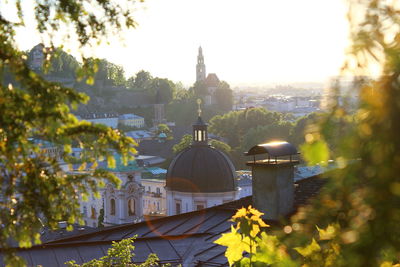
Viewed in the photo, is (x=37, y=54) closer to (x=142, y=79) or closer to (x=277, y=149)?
(x=277, y=149)

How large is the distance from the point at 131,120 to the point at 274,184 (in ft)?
317

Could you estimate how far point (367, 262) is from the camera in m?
1.75

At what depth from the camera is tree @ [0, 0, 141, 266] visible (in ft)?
10.8

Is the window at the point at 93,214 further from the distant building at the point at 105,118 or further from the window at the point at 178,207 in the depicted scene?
the distant building at the point at 105,118

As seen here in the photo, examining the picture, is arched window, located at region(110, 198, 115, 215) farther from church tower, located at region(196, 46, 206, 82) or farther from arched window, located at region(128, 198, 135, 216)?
church tower, located at region(196, 46, 206, 82)

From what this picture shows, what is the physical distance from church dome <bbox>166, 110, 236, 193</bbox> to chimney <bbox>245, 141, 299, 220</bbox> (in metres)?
17.2

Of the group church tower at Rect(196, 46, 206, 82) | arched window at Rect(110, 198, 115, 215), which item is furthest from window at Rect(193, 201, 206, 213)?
church tower at Rect(196, 46, 206, 82)

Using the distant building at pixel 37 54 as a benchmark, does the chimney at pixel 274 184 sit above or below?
below

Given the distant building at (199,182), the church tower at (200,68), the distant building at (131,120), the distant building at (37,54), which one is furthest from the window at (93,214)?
the church tower at (200,68)

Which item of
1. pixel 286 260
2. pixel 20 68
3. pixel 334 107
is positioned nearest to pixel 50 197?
pixel 20 68

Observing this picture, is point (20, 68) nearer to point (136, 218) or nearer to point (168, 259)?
point (168, 259)

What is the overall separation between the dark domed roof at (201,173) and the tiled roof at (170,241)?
47.5 feet

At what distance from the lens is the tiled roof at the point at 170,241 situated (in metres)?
10.7

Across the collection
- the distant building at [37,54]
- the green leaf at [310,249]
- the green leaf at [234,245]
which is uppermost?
the distant building at [37,54]
